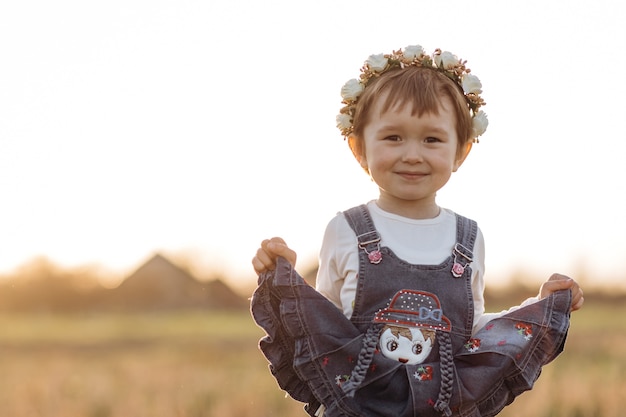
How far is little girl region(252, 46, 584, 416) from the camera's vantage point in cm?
418

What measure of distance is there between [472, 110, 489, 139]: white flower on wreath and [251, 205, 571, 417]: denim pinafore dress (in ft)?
1.77

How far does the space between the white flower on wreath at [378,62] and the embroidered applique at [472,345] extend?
1.19m

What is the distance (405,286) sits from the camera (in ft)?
13.9

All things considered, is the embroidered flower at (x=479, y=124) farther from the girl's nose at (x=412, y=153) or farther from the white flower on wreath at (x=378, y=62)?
the white flower on wreath at (x=378, y=62)

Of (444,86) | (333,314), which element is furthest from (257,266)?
(444,86)

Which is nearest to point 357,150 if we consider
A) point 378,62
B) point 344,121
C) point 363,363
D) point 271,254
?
point 344,121

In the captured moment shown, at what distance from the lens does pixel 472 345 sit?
431 cm

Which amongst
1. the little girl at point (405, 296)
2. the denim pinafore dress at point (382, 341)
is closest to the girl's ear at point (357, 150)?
the little girl at point (405, 296)

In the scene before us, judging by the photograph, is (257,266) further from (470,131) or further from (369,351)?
(470,131)

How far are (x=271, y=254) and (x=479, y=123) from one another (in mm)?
1075

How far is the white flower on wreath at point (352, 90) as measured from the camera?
4527mm

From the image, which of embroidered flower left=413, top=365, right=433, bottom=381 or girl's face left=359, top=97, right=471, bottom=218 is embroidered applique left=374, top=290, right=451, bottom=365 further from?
girl's face left=359, top=97, right=471, bottom=218

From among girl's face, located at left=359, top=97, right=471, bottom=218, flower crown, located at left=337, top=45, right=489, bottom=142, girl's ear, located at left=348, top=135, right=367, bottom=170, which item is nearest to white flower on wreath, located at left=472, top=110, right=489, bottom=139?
flower crown, located at left=337, top=45, right=489, bottom=142

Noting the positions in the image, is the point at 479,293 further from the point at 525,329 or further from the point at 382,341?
the point at 382,341
